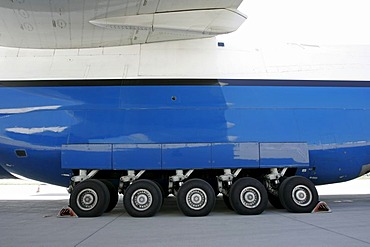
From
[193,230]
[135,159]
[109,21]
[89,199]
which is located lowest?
[193,230]

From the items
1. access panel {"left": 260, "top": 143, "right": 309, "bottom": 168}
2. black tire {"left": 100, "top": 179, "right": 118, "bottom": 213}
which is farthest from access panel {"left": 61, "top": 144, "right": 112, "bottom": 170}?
access panel {"left": 260, "top": 143, "right": 309, "bottom": 168}

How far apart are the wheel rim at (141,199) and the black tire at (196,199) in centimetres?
76

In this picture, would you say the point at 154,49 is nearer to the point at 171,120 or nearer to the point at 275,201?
the point at 171,120

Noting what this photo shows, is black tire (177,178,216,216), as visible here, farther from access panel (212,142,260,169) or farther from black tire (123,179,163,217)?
access panel (212,142,260,169)

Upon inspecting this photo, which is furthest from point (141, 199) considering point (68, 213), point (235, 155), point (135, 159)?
point (235, 155)

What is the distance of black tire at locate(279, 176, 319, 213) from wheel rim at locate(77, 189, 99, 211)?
4799 mm

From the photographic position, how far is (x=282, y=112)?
398 inches

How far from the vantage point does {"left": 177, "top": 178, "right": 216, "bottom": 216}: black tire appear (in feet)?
30.2

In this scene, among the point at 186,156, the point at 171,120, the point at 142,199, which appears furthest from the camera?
the point at 171,120

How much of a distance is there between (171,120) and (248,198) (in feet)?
9.33

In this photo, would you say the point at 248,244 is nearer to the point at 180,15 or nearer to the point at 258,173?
the point at 258,173

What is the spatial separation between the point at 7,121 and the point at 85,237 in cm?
497

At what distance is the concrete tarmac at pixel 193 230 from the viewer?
6.16m

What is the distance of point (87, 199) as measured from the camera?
9375 millimetres
